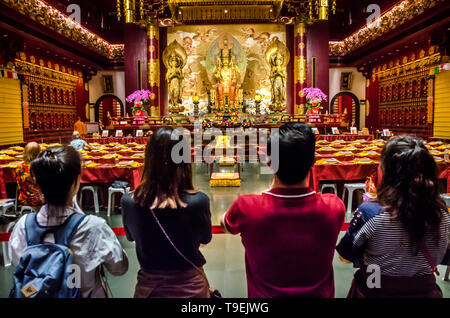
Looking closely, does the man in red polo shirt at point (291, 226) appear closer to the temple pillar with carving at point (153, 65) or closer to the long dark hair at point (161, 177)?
the long dark hair at point (161, 177)

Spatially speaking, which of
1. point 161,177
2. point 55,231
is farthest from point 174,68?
point 55,231

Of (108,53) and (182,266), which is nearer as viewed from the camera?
(182,266)

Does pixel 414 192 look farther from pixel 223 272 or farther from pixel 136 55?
pixel 136 55

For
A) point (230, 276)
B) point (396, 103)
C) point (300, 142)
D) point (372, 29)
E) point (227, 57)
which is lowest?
point (230, 276)

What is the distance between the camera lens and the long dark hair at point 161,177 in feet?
4.38

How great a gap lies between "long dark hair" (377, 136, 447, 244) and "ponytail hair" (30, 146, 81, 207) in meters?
1.20

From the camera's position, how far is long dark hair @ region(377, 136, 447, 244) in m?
1.22

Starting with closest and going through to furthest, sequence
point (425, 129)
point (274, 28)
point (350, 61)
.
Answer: point (425, 129) < point (274, 28) < point (350, 61)

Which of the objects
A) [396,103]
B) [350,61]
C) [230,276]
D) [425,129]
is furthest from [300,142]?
[350,61]

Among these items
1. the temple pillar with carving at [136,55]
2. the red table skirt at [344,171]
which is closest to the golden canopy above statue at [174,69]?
the temple pillar with carving at [136,55]

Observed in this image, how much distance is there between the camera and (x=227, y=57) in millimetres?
13539

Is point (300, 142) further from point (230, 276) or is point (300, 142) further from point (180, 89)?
point (180, 89)

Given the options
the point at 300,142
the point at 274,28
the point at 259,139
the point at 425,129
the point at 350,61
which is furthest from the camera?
the point at 350,61

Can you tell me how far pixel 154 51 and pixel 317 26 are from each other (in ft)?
21.4
